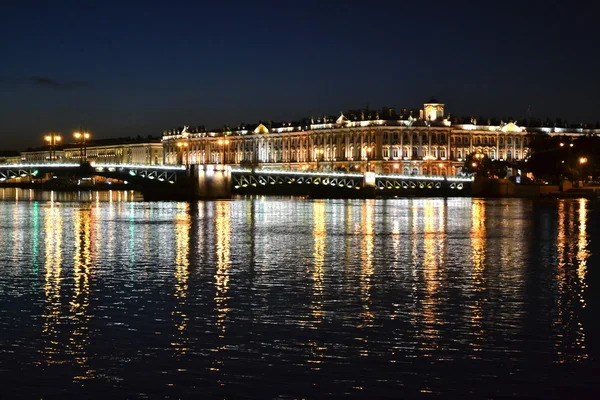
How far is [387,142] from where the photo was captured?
160m

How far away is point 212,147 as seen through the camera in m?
189

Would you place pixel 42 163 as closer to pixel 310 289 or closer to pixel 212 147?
pixel 310 289

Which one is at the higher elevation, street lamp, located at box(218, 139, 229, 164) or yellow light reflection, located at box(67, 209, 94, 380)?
street lamp, located at box(218, 139, 229, 164)

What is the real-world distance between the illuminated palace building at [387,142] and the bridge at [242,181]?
2843cm

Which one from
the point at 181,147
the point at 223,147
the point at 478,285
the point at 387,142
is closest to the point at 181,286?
the point at 478,285

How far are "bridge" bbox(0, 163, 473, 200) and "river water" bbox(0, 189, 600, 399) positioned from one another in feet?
214

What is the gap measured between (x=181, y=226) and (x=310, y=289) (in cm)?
2516

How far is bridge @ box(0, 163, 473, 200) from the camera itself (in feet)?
320

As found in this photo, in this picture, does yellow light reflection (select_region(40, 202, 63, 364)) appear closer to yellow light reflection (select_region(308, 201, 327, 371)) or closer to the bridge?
yellow light reflection (select_region(308, 201, 327, 371))

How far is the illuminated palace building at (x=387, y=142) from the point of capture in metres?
160

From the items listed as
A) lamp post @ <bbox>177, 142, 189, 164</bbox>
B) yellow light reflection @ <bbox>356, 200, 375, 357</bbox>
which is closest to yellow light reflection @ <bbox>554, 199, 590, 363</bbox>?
yellow light reflection @ <bbox>356, 200, 375, 357</bbox>

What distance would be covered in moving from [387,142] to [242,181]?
47.7 metres

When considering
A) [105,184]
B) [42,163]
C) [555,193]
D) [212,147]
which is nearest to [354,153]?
[212,147]

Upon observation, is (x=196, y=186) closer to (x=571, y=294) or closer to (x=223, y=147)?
(x=571, y=294)
